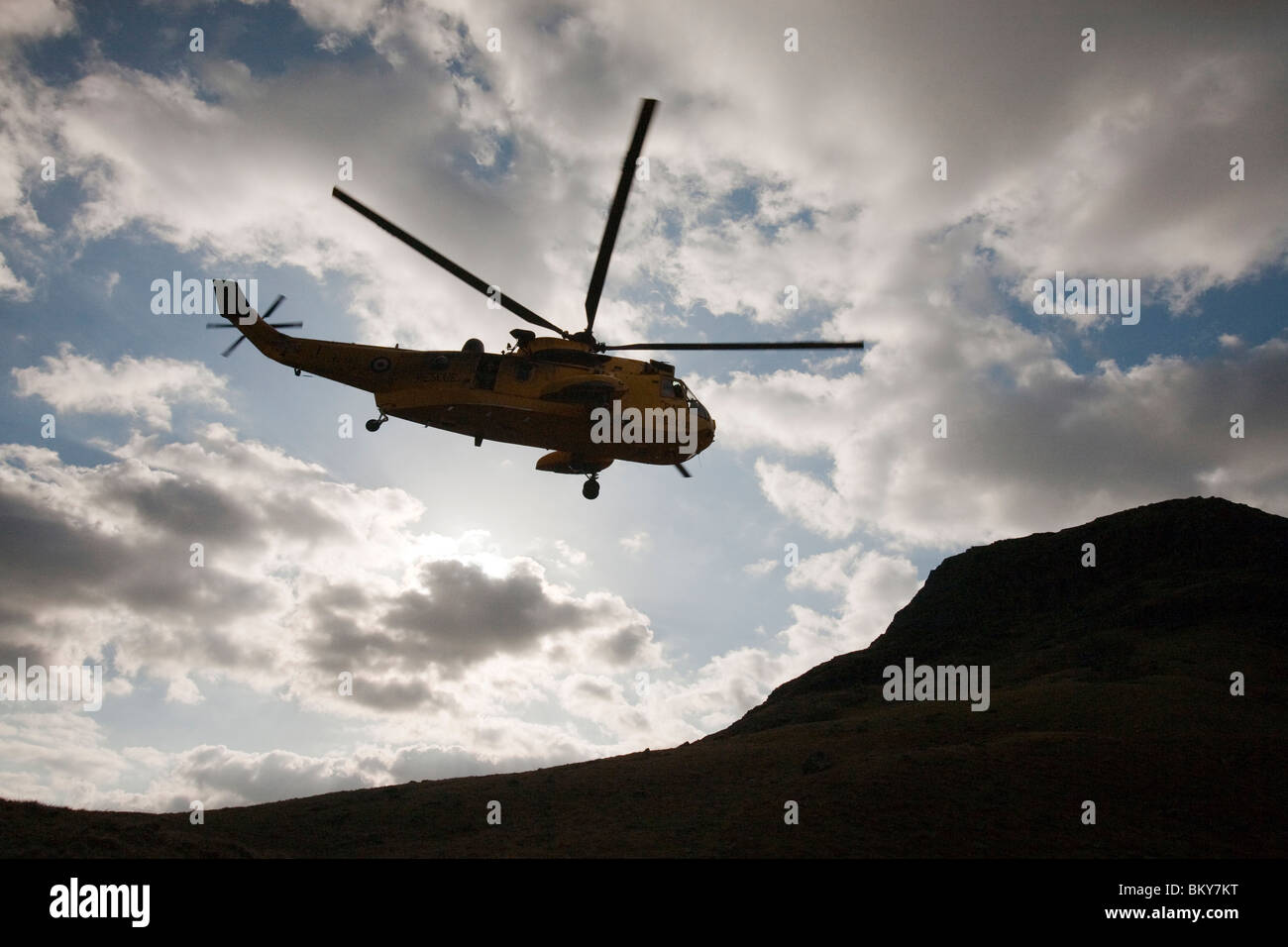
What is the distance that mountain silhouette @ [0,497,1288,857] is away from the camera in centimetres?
1897

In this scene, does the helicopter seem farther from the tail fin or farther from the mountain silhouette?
the mountain silhouette

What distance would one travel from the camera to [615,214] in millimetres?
18156

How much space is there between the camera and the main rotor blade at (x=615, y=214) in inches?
635

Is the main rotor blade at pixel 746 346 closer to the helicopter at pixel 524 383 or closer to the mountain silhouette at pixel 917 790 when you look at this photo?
the helicopter at pixel 524 383

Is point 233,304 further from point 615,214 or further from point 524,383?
point 615,214

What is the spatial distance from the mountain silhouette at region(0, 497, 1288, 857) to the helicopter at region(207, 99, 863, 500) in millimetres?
10219

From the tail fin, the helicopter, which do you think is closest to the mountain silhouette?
the helicopter

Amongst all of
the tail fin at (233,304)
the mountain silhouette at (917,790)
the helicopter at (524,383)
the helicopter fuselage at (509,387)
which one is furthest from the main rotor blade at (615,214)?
the mountain silhouette at (917,790)

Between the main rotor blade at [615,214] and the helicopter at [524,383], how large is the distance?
0.06m
